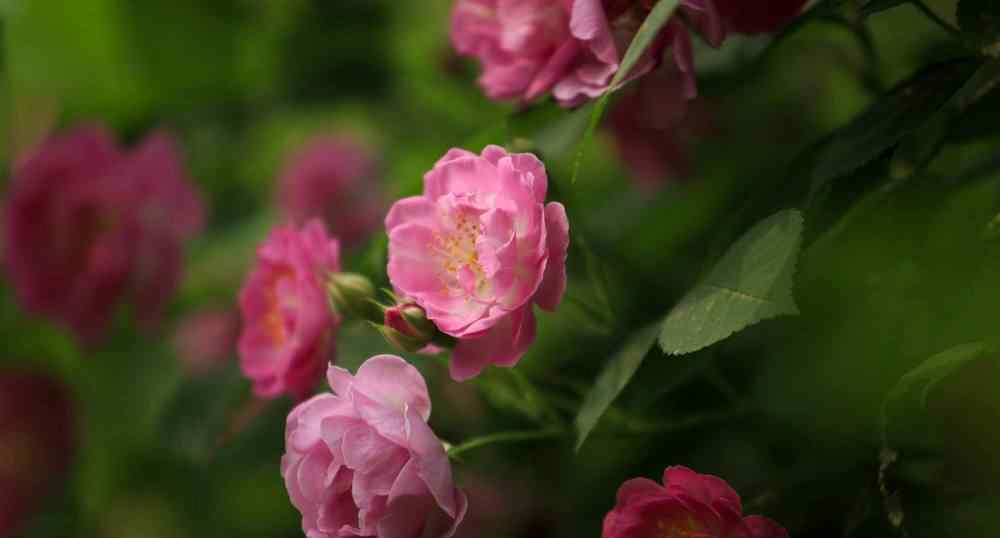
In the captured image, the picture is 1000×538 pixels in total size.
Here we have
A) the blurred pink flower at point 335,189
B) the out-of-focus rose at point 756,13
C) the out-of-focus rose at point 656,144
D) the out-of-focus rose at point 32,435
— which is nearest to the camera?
the out-of-focus rose at point 756,13

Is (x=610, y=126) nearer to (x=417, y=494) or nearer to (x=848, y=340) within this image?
(x=848, y=340)

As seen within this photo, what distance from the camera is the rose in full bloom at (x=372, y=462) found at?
1.62ft

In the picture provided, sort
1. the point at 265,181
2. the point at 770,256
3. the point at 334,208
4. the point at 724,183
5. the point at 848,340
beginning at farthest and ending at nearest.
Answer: the point at 265,181 < the point at 334,208 < the point at 724,183 < the point at 848,340 < the point at 770,256

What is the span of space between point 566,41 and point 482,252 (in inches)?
5.3

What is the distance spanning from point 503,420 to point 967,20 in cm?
42

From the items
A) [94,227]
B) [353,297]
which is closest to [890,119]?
[353,297]

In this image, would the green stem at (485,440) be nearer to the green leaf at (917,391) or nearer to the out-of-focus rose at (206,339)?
the green leaf at (917,391)

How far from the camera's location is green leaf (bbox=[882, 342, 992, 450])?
46 centimetres

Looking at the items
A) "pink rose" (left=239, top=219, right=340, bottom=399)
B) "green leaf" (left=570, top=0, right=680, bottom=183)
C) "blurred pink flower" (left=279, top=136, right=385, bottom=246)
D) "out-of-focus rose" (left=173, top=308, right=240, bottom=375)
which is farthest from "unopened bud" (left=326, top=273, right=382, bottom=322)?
"blurred pink flower" (left=279, top=136, right=385, bottom=246)

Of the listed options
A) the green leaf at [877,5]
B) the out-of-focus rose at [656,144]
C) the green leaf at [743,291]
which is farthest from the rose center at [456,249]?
the out-of-focus rose at [656,144]

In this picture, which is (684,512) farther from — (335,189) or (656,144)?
(335,189)

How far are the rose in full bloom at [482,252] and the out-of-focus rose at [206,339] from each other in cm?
49

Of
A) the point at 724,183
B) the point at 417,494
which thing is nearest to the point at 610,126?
the point at 724,183

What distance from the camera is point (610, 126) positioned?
3.14ft
